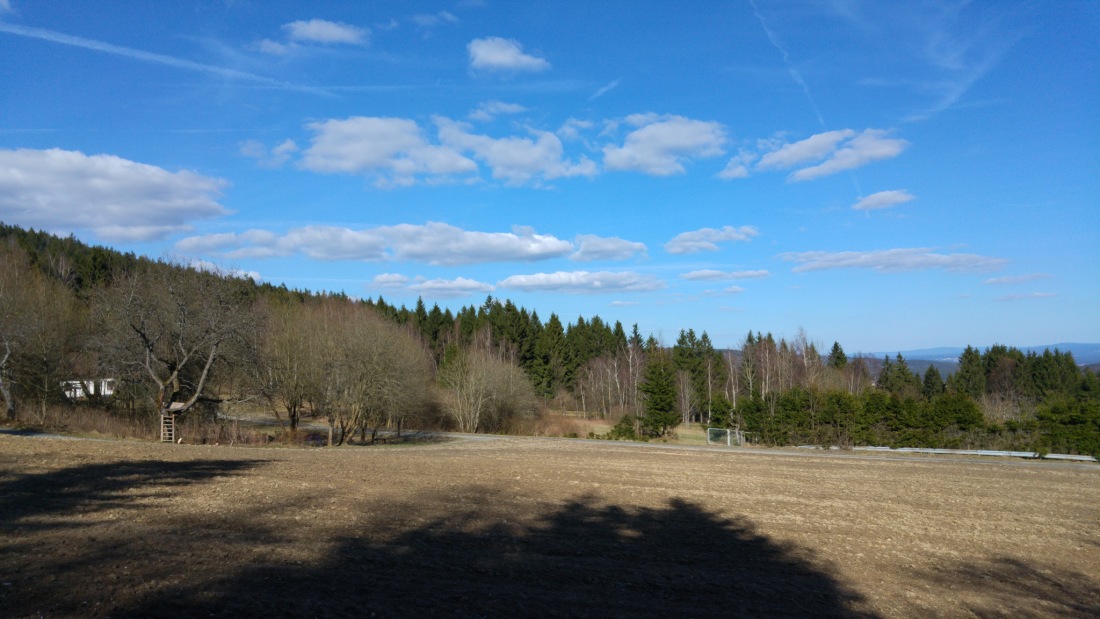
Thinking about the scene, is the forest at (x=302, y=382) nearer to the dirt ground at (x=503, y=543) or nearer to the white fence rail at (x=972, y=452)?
the white fence rail at (x=972, y=452)

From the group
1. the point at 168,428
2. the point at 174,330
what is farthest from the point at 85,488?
the point at 174,330

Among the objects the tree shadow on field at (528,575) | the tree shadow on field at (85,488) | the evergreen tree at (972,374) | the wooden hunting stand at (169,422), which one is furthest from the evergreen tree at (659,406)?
the evergreen tree at (972,374)

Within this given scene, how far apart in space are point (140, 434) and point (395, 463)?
62.7ft

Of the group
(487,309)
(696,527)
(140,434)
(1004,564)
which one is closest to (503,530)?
(696,527)

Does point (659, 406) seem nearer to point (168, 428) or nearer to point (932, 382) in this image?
point (168, 428)

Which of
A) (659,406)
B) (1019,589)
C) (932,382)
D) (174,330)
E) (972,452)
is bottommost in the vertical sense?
(972,452)

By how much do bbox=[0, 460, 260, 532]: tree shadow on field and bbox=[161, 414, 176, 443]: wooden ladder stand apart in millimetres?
15491

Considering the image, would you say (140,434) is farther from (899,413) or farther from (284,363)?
(899,413)

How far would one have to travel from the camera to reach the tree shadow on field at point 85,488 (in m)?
10.7

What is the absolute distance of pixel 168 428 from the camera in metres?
33.7

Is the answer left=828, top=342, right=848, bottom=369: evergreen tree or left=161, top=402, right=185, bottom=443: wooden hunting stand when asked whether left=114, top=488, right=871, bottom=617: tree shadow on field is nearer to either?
left=161, top=402, right=185, bottom=443: wooden hunting stand

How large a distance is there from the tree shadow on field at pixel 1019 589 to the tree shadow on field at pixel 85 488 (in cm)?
1348

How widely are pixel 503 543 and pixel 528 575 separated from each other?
2.11 meters

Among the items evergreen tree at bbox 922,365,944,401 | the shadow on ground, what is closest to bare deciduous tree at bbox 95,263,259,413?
the shadow on ground
